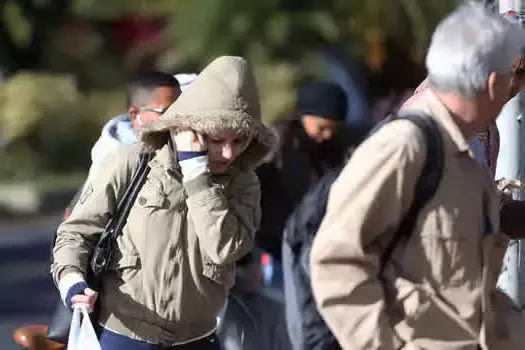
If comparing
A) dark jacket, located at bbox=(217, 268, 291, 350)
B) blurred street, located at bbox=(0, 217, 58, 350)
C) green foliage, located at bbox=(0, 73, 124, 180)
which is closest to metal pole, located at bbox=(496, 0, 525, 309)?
dark jacket, located at bbox=(217, 268, 291, 350)

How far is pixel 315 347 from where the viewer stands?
3260 mm

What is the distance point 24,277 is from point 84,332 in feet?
29.2

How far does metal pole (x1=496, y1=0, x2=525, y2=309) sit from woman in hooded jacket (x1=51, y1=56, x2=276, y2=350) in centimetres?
127

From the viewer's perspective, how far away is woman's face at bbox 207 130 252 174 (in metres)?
3.87

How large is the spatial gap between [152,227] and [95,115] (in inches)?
563

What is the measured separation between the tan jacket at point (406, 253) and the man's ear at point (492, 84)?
11 centimetres

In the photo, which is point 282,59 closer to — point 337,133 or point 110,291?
point 337,133

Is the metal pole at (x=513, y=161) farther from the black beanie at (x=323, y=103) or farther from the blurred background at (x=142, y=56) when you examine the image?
the blurred background at (x=142, y=56)

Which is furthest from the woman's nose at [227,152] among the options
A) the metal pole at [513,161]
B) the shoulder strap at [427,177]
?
the metal pole at [513,161]

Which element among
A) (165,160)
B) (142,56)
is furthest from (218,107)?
(142,56)

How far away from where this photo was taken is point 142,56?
20297 mm

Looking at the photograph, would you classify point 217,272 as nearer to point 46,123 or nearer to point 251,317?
point 251,317

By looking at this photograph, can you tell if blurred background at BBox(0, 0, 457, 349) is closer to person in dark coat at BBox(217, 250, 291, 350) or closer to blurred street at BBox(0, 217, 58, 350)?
blurred street at BBox(0, 217, 58, 350)

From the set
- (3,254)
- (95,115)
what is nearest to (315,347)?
(3,254)
